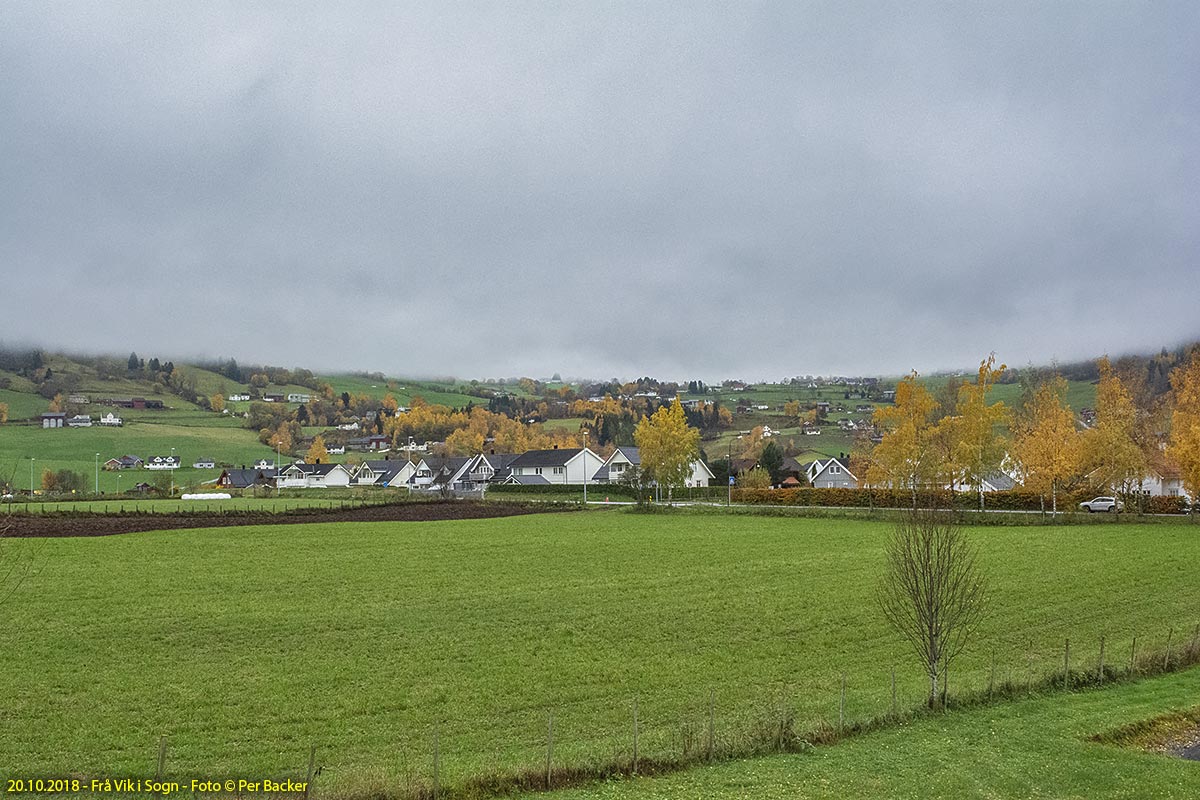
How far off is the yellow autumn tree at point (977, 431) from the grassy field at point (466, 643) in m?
18.8

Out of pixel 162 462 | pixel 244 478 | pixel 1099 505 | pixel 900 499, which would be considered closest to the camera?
pixel 900 499

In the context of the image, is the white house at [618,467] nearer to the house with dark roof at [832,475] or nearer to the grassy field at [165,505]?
the house with dark roof at [832,475]

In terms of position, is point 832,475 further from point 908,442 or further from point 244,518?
point 244,518

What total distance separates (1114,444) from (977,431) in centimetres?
973

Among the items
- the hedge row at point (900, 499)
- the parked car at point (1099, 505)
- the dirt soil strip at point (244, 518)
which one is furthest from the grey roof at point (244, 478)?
the parked car at point (1099, 505)

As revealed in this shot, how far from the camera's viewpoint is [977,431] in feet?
230

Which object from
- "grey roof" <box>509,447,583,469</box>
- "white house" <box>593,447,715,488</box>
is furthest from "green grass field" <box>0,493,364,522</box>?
"white house" <box>593,447,715,488</box>

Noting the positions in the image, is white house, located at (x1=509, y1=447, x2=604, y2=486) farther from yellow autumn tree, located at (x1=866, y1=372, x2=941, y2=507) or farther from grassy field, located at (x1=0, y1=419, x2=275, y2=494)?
yellow autumn tree, located at (x1=866, y1=372, x2=941, y2=507)

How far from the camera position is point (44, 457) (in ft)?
547

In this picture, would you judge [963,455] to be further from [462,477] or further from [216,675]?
[462,477]

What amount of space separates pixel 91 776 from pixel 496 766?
741 cm

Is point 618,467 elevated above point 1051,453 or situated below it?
below

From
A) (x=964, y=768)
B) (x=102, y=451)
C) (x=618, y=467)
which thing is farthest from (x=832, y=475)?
(x=102, y=451)

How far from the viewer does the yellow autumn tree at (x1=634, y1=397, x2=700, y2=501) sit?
305ft
